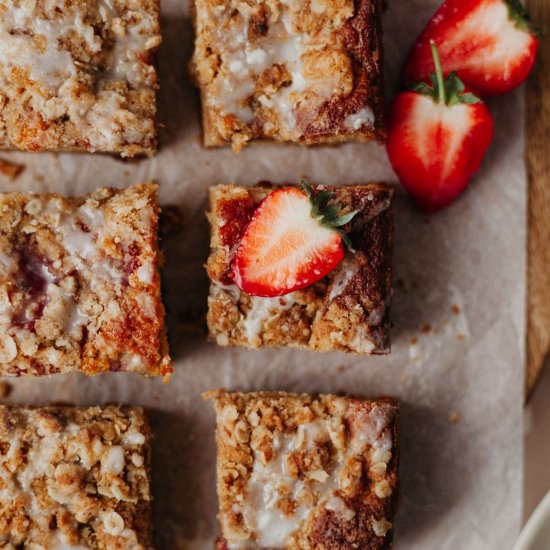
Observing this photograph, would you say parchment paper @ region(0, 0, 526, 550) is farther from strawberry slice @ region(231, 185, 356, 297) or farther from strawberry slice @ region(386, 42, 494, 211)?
strawberry slice @ region(231, 185, 356, 297)

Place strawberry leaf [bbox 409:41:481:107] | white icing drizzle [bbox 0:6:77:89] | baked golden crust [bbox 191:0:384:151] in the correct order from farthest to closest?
strawberry leaf [bbox 409:41:481:107], baked golden crust [bbox 191:0:384:151], white icing drizzle [bbox 0:6:77:89]

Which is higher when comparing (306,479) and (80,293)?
(80,293)

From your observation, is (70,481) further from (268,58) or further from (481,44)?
(481,44)

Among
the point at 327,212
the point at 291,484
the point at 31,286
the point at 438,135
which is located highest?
the point at 438,135

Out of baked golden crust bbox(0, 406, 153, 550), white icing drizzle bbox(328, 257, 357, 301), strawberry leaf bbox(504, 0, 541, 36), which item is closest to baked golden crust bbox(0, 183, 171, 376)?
baked golden crust bbox(0, 406, 153, 550)

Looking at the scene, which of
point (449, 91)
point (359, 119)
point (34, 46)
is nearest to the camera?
point (34, 46)

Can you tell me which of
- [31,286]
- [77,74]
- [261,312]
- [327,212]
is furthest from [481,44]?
[31,286]

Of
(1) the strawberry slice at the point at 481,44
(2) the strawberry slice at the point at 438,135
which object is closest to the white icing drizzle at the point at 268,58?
(2) the strawberry slice at the point at 438,135
